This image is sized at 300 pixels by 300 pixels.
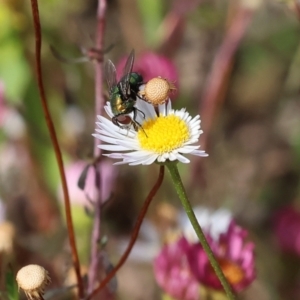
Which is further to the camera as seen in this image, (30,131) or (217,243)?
(30,131)

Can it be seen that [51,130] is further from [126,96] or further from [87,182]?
[87,182]

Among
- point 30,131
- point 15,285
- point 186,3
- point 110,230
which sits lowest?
point 15,285

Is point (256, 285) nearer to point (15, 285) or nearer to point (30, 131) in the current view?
point (30, 131)

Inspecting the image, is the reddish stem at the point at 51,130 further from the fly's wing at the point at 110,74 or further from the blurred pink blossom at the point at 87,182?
the blurred pink blossom at the point at 87,182

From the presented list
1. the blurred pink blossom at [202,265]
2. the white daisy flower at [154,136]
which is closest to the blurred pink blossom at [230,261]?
the blurred pink blossom at [202,265]

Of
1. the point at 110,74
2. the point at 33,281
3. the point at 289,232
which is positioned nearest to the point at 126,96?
the point at 110,74

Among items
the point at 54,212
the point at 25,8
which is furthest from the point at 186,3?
the point at 54,212

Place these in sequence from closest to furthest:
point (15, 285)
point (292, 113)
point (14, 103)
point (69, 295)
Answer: point (15, 285) → point (69, 295) → point (14, 103) → point (292, 113)
